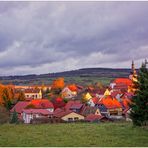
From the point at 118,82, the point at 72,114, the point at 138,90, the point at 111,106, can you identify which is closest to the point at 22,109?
the point at 72,114

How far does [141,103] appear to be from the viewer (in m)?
31.9

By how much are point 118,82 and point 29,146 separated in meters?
113

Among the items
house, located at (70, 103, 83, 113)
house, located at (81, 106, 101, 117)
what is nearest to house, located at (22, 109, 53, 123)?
house, located at (81, 106, 101, 117)

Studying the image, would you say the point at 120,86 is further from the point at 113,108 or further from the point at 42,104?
the point at 42,104

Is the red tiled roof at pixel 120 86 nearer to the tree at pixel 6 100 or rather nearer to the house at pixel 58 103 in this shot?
the house at pixel 58 103

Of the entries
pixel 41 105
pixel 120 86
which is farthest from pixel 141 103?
pixel 120 86

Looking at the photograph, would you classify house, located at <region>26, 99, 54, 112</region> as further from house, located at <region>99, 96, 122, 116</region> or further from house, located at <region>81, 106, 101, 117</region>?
house, located at <region>99, 96, 122, 116</region>

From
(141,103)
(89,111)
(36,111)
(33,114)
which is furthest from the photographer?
(89,111)

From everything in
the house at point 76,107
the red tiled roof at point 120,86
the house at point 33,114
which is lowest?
the house at point 33,114

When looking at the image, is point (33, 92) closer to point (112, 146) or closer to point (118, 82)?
point (118, 82)

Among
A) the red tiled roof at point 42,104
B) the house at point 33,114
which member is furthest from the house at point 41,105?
the house at point 33,114

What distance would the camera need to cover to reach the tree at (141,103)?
31.7 m

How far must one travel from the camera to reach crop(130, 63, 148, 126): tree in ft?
104

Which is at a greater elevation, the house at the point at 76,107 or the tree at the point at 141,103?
the tree at the point at 141,103
